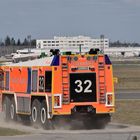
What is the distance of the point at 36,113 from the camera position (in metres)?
21.5

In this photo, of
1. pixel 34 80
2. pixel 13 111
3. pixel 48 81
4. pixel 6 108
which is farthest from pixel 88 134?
pixel 6 108

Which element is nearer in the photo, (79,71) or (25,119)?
(79,71)

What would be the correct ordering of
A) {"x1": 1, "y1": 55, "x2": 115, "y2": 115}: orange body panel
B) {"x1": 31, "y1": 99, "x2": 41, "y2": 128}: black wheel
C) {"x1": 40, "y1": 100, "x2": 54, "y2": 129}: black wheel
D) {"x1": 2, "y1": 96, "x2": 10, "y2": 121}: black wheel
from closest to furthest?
1. {"x1": 1, "y1": 55, "x2": 115, "y2": 115}: orange body panel
2. {"x1": 40, "y1": 100, "x2": 54, "y2": 129}: black wheel
3. {"x1": 31, "y1": 99, "x2": 41, "y2": 128}: black wheel
4. {"x1": 2, "y1": 96, "x2": 10, "y2": 121}: black wheel

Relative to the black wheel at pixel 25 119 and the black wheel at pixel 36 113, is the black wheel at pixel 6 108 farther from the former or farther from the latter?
the black wheel at pixel 36 113

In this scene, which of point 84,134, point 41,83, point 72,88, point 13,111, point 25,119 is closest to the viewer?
point 84,134

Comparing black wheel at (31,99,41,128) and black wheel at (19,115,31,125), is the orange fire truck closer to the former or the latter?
black wheel at (31,99,41,128)

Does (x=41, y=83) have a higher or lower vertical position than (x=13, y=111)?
higher

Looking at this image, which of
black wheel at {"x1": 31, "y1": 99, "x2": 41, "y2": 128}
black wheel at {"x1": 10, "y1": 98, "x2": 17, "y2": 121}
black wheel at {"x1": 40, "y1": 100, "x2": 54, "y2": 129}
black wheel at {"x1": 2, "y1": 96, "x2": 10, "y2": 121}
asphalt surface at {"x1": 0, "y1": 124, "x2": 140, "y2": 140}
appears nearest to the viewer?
asphalt surface at {"x1": 0, "y1": 124, "x2": 140, "y2": 140}

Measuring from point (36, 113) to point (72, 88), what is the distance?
184cm

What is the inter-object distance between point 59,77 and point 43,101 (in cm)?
119

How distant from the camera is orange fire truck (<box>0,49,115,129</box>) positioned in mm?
20234

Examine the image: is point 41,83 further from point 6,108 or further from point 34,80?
point 6,108

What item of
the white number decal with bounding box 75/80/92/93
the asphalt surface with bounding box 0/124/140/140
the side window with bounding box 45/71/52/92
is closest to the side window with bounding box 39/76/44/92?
the side window with bounding box 45/71/52/92

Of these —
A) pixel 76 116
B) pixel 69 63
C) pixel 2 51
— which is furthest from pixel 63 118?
pixel 2 51
